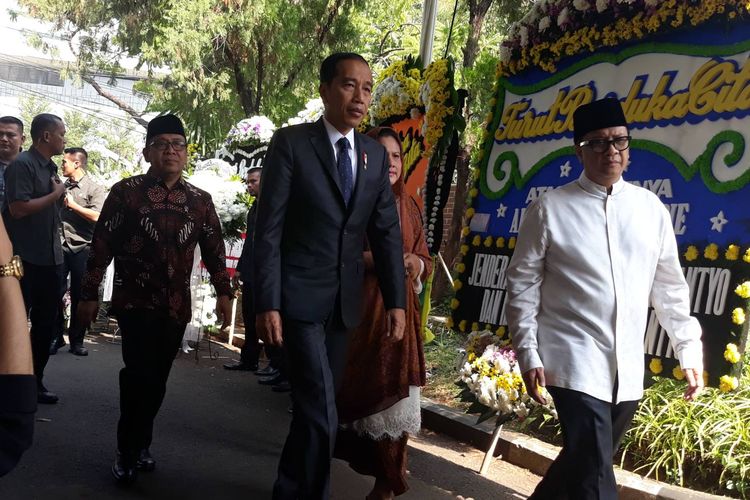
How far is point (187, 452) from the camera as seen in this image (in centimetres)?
616

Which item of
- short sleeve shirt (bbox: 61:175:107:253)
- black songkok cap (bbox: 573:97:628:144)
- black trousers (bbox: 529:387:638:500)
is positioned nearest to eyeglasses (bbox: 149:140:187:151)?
black songkok cap (bbox: 573:97:628:144)

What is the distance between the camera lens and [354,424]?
5.22 meters

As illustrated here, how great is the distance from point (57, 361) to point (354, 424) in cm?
553

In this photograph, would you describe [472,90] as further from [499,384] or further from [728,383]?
[728,383]

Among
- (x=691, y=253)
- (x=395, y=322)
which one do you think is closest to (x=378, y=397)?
(x=395, y=322)

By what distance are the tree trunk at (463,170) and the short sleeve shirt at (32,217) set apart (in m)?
→ 7.63

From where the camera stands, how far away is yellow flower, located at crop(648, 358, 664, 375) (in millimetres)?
5262

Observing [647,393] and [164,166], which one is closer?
[164,166]

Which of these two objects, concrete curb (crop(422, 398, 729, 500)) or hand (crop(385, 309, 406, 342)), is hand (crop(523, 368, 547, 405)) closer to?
hand (crop(385, 309, 406, 342))

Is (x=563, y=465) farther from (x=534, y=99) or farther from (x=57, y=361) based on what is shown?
(x=57, y=361)

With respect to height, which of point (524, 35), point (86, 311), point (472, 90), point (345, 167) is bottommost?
point (86, 311)

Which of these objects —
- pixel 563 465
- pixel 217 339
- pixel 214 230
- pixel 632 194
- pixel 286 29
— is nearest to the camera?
pixel 563 465

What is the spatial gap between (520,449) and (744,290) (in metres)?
2.43

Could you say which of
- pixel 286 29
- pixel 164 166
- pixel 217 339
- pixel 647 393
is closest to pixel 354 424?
pixel 164 166
